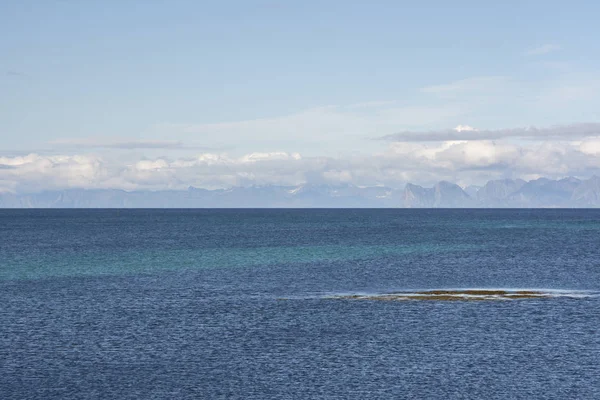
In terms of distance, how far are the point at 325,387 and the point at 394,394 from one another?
341 centimetres

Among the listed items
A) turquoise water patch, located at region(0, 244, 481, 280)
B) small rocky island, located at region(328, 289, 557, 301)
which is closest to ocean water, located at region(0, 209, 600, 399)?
turquoise water patch, located at region(0, 244, 481, 280)

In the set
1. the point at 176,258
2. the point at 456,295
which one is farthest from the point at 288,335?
the point at 176,258

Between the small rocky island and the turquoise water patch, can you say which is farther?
the turquoise water patch

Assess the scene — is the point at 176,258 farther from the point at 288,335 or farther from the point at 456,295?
the point at 288,335

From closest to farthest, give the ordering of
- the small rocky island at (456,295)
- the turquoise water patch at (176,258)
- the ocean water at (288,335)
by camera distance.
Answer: the ocean water at (288,335) < the small rocky island at (456,295) < the turquoise water patch at (176,258)

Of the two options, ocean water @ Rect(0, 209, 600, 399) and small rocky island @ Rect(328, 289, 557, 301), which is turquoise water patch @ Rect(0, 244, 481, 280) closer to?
ocean water @ Rect(0, 209, 600, 399)

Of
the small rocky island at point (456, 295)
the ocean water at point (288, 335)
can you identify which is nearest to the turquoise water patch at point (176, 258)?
the ocean water at point (288, 335)

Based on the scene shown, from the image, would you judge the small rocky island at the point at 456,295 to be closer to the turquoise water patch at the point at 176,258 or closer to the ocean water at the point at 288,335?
the ocean water at the point at 288,335

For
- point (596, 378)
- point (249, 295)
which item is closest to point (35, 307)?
point (249, 295)

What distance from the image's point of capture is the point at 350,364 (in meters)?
41.0

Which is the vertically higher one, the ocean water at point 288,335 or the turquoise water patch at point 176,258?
the turquoise water patch at point 176,258

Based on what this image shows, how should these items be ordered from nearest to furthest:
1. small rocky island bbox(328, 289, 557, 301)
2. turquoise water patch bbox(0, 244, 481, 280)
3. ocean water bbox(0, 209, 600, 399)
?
1. ocean water bbox(0, 209, 600, 399)
2. small rocky island bbox(328, 289, 557, 301)
3. turquoise water patch bbox(0, 244, 481, 280)

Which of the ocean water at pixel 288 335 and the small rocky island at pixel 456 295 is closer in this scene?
the ocean water at pixel 288 335

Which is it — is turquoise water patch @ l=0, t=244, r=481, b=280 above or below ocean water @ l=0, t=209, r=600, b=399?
above
